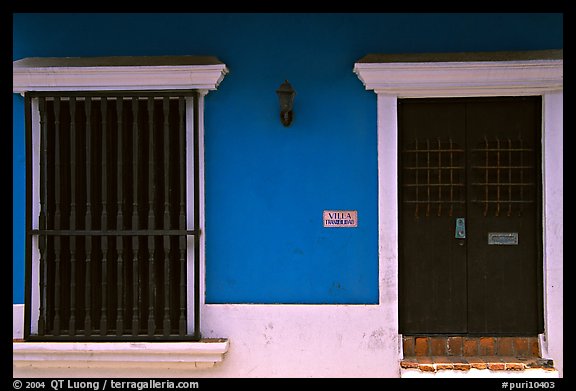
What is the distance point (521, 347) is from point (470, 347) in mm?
446

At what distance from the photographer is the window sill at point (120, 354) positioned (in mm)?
5332

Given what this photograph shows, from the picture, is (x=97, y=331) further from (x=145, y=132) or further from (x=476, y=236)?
(x=476, y=236)

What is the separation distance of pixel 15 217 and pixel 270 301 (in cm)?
238

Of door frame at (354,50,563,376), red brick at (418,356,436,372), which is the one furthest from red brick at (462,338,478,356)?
door frame at (354,50,563,376)

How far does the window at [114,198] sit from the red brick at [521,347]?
279 centimetres

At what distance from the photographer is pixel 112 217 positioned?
18.3 feet

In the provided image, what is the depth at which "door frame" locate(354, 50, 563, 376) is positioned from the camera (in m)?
5.29

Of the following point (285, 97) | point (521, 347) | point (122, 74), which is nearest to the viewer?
point (285, 97)

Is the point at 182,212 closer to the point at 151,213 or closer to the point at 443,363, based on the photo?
the point at 151,213

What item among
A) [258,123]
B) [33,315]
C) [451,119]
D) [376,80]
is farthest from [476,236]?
[33,315]

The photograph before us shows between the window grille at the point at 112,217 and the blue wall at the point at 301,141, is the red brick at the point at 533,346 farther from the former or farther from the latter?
the window grille at the point at 112,217

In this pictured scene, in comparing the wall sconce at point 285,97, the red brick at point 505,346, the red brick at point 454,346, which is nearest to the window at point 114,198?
the wall sconce at point 285,97

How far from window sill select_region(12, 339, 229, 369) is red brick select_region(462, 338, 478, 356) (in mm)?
2087

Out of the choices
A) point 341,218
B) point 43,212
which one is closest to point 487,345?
point 341,218
